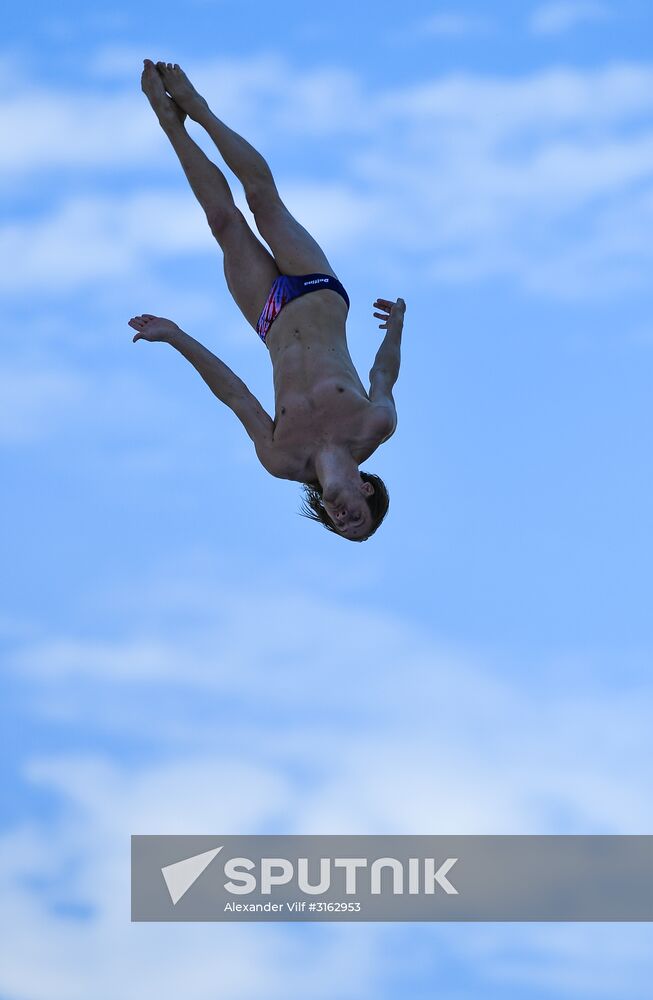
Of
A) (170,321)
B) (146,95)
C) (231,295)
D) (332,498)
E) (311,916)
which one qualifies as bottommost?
(311,916)

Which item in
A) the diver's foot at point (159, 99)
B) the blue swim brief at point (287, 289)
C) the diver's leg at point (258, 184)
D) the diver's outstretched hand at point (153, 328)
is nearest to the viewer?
the diver's outstretched hand at point (153, 328)

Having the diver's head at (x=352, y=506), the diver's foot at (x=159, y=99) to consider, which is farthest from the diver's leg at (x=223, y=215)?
the diver's head at (x=352, y=506)

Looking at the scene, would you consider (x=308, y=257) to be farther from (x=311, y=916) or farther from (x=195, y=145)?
(x=311, y=916)

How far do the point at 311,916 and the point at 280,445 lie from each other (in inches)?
311

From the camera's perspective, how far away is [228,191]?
56.6 ft

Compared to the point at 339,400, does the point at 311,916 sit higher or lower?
lower

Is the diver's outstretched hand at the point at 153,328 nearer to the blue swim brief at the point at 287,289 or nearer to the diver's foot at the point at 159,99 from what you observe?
the blue swim brief at the point at 287,289

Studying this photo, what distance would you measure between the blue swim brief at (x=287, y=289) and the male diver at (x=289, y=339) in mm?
11

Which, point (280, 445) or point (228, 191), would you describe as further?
point (228, 191)

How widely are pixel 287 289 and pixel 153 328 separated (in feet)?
5.85

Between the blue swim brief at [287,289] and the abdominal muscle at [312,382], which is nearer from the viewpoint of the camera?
the abdominal muscle at [312,382]

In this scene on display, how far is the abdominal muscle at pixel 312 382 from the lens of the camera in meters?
15.7

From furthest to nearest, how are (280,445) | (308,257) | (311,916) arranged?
(311,916)
(308,257)
(280,445)

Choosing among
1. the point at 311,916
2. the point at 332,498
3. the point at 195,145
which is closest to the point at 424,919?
the point at 311,916
